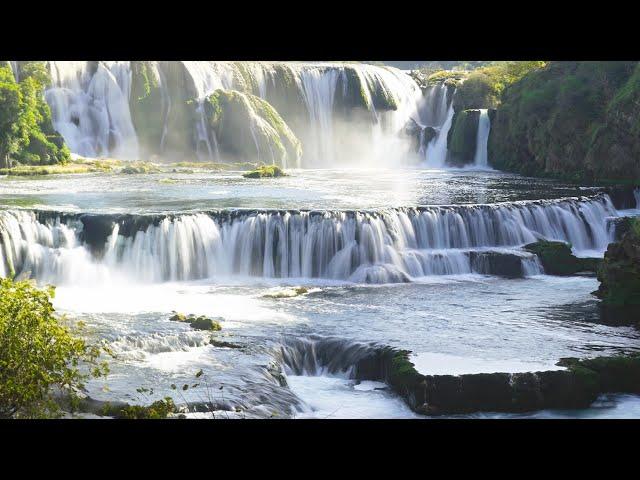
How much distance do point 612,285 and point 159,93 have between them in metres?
33.6

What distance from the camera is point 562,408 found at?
43.5 feet

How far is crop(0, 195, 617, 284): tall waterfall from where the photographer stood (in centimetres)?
2298

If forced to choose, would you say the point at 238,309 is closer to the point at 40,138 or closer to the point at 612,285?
the point at 612,285

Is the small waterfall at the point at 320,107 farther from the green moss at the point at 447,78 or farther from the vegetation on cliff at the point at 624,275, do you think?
the vegetation on cliff at the point at 624,275

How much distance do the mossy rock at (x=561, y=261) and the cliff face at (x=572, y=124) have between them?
457 inches

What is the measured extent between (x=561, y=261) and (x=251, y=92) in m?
31.1

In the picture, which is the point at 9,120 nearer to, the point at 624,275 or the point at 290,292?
the point at 290,292

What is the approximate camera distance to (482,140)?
4569cm

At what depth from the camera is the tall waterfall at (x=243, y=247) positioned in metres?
23.0

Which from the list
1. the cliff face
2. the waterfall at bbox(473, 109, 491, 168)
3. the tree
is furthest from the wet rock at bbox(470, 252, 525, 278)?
the tree

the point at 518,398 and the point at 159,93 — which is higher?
the point at 159,93

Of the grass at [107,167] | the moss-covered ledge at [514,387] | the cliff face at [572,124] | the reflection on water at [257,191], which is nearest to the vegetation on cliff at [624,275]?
the moss-covered ledge at [514,387]
